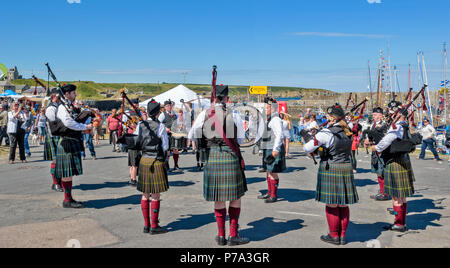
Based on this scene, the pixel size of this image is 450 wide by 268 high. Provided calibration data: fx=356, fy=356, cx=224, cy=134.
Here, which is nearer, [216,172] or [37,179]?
[216,172]

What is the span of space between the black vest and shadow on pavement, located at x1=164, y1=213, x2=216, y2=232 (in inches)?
85.8

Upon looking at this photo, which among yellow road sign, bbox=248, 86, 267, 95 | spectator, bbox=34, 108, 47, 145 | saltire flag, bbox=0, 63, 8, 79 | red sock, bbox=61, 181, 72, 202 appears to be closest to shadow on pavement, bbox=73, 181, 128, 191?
red sock, bbox=61, 181, 72, 202

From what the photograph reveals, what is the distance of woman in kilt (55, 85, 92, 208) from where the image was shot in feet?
20.7

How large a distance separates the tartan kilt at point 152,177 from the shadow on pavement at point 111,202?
1927 mm

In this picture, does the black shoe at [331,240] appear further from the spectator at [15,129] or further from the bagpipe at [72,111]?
the spectator at [15,129]

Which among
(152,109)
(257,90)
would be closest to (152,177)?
(152,109)

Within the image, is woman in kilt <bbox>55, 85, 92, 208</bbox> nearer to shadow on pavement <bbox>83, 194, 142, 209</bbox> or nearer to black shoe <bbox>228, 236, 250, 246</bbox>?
shadow on pavement <bbox>83, 194, 142, 209</bbox>

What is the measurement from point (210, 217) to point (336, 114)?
2.66 m

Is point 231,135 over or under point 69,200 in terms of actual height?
over

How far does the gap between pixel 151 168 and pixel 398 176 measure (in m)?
3.62

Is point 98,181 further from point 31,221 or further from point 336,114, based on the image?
point 336,114

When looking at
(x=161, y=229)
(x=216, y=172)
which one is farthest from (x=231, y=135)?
(x=161, y=229)

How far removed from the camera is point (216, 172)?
4.49 m

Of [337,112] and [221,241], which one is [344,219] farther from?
[221,241]
